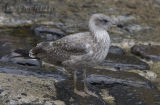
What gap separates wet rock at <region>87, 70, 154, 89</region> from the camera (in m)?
7.22

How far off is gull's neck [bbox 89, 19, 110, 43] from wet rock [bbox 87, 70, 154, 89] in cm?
114

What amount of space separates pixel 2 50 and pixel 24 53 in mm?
656

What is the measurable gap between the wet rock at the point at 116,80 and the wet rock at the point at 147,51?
61.6 inches

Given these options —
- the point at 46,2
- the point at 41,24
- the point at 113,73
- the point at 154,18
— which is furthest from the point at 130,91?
the point at 46,2

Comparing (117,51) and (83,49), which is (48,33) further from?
(83,49)

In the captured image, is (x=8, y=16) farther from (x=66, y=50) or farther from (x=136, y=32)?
(x=66, y=50)

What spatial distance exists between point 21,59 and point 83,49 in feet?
6.81

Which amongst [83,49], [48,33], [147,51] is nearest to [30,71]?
[83,49]

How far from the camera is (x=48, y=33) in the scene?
9.94m

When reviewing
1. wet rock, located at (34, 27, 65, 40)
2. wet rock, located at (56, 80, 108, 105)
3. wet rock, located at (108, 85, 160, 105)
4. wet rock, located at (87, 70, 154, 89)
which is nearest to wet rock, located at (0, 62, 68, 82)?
wet rock, located at (56, 80, 108, 105)

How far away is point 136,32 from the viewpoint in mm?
11234

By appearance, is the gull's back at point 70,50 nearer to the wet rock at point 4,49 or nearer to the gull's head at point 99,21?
the gull's head at point 99,21

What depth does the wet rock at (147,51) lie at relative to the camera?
920cm

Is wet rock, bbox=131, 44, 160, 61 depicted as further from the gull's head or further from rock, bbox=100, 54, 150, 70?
the gull's head
